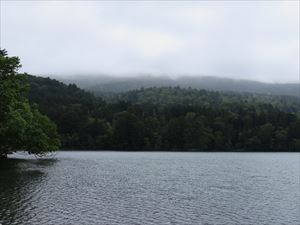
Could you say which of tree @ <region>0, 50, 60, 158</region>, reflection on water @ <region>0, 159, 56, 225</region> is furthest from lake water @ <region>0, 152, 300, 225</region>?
tree @ <region>0, 50, 60, 158</region>

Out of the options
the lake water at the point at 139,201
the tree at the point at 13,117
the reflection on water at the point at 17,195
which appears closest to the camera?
the reflection on water at the point at 17,195

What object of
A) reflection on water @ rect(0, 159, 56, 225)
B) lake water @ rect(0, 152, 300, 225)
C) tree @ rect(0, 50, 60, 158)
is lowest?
lake water @ rect(0, 152, 300, 225)

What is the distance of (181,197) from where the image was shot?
191 feet

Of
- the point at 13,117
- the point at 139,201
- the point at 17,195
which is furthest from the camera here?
the point at 13,117

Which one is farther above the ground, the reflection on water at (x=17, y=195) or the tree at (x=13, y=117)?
the tree at (x=13, y=117)

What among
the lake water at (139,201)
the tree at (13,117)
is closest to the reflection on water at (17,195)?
the lake water at (139,201)

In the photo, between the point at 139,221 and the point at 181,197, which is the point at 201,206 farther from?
the point at 139,221

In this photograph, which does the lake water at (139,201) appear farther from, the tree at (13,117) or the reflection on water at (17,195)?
the tree at (13,117)

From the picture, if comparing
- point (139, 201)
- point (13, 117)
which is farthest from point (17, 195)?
point (13, 117)

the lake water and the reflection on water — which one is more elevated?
the reflection on water

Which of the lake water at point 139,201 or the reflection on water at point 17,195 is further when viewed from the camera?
the lake water at point 139,201

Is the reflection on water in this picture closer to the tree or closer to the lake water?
the lake water

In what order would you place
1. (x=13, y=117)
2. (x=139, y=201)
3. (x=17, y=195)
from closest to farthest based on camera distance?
1. (x=17, y=195)
2. (x=139, y=201)
3. (x=13, y=117)

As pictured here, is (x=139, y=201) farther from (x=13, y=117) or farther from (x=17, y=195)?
(x=13, y=117)
